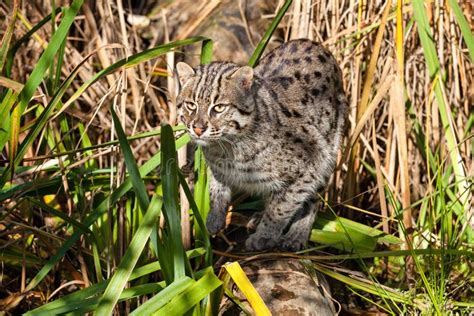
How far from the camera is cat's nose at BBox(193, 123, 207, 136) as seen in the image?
4.79 metres

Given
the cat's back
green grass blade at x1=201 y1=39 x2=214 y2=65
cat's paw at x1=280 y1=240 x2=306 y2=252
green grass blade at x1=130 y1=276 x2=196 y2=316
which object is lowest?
cat's paw at x1=280 y1=240 x2=306 y2=252

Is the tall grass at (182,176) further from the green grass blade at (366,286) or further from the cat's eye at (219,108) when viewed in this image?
the cat's eye at (219,108)

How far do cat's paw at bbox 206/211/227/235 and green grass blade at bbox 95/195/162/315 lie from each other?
4.83ft

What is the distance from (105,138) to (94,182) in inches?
35.9

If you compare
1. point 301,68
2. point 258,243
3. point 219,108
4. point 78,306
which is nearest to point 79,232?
point 78,306

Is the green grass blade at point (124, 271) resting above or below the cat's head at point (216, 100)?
below

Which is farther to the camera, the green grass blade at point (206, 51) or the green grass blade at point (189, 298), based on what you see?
the green grass blade at point (206, 51)

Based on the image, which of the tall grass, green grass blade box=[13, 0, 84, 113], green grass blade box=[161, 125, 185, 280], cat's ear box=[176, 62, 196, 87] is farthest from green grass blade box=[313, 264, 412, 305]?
green grass blade box=[13, 0, 84, 113]

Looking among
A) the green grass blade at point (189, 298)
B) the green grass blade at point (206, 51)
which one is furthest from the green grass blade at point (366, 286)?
the green grass blade at point (206, 51)

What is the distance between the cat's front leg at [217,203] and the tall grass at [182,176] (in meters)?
0.11

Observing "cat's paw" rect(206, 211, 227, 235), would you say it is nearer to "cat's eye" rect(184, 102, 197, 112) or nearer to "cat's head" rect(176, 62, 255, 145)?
"cat's head" rect(176, 62, 255, 145)

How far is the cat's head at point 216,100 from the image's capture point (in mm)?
4898

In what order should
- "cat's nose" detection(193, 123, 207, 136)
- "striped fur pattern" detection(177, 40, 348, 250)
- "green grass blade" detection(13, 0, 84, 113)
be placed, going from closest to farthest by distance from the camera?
"green grass blade" detection(13, 0, 84, 113) → "cat's nose" detection(193, 123, 207, 136) → "striped fur pattern" detection(177, 40, 348, 250)

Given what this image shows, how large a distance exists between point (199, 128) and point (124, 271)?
1.21 m
